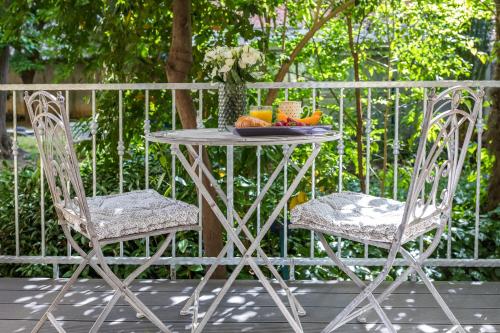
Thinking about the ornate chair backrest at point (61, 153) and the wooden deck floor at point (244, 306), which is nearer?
the ornate chair backrest at point (61, 153)

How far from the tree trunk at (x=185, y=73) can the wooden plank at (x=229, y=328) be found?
1.29 metres

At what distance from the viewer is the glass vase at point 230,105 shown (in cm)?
305

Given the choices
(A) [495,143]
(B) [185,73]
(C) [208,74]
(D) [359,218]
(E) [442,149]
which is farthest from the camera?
(A) [495,143]

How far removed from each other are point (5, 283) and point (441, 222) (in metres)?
2.28

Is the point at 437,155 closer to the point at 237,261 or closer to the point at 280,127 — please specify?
the point at 280,127

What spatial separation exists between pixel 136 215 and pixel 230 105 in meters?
0.65

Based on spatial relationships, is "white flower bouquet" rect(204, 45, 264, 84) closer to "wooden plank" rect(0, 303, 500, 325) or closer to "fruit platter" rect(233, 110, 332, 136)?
"fruit platter" rect(233, 110, 332, 136)

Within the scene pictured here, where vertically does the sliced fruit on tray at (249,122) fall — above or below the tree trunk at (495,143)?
above

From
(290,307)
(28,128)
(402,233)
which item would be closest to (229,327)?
(290,307)

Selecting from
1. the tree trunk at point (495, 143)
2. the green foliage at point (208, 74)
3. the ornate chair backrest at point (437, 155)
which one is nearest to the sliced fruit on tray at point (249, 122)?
the ornate chair backrest at point (437, 155)

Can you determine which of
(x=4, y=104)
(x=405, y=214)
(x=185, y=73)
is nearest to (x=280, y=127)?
(x=405, y=214)

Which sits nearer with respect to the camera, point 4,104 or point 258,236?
point 258,236

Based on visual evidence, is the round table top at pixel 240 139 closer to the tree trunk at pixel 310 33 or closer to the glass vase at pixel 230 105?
the glass vase at pixel 230 105

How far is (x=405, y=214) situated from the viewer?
251 centimetres
